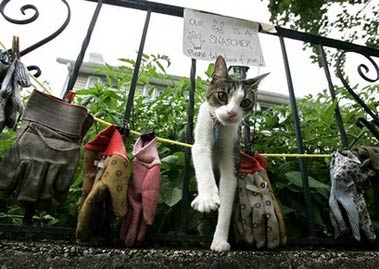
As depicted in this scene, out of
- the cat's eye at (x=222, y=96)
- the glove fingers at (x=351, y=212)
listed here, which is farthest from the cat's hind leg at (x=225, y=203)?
the glove fingers at (x=351, y=212)

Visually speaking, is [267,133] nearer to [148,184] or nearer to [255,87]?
[255,87]

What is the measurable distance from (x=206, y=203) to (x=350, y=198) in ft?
2.00

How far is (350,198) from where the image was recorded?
3.55 ft

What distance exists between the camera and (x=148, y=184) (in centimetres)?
90

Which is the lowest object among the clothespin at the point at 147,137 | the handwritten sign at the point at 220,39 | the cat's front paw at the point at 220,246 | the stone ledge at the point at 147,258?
the stone ledge at the point at 147,258

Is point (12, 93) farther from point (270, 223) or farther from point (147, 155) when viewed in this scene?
point (270, 223)

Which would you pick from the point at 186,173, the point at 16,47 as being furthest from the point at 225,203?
the point at 16,47

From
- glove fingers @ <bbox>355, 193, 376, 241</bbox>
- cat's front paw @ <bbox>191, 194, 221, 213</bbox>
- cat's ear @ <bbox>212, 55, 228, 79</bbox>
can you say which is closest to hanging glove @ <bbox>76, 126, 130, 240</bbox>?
cat's front paw @ <bbox>191, 194, 221, 213</bbox>

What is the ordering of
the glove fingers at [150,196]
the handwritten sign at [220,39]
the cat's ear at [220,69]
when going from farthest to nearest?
the handwritten sign at [220,39], the cat's ear at [220,69], the glove fingers at [150,196]

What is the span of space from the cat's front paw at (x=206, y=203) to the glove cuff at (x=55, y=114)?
0.47m

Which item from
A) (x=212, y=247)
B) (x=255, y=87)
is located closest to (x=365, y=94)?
(x=255, y=87)

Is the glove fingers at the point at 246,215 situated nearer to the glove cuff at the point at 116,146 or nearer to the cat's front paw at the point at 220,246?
the cat's front paw at the point at 220,246

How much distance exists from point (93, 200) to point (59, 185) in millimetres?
145

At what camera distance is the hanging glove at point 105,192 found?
0.83 m
